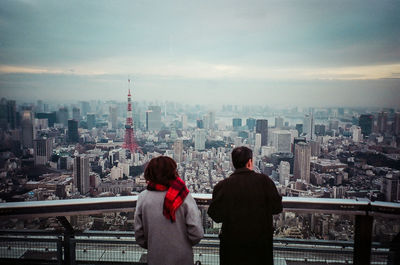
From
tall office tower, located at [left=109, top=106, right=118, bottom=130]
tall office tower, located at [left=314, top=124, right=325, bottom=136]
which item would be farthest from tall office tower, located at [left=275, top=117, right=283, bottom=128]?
tall office tower, located at [left=109, top=106, right=118, bottom=130]

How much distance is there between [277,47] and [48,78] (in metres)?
6.75

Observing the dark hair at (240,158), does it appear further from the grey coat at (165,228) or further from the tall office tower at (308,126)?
the tall office tower at (308,126)

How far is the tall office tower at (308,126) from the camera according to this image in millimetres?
6191

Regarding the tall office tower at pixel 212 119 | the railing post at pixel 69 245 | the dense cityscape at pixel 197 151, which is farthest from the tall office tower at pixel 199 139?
the railing post at pixel 69 245

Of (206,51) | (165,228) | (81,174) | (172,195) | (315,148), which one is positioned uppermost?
(206,51)

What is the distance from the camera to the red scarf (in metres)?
1.33

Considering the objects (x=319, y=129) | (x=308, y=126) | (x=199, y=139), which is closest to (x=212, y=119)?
(x=199, y=139)

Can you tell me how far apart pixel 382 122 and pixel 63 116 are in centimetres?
798

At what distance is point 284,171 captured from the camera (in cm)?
445

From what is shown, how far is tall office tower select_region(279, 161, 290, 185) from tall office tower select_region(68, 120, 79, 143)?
507cm

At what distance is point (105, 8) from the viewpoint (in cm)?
616

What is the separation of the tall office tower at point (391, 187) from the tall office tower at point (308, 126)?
2.71m

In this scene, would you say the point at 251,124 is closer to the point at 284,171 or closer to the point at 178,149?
the point at 178,149

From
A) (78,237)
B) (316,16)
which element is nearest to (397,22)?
(316,16)
